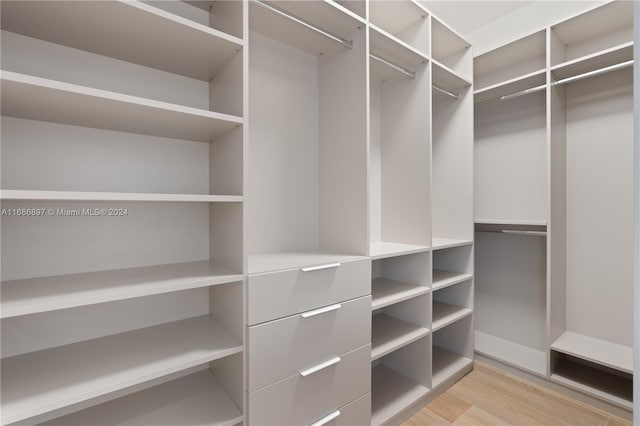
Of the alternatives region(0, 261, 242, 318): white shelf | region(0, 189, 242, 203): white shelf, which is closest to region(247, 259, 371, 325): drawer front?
region(0, 261, 242, 318): white shelf

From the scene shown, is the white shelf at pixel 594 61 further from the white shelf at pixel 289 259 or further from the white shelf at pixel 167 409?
the white shelf at pixel 167 409

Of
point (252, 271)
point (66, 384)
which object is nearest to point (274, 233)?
point (252, 271)

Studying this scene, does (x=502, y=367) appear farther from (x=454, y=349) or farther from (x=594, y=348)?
(x=594, y=348)

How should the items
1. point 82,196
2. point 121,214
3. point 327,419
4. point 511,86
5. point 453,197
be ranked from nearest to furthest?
point 82,196
point 121,214
point 327,419
point 511,86
point 453,197

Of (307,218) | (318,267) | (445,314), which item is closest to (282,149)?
(307,218)

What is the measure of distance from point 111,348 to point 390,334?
4.63 ft

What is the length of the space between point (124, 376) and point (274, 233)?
927mm

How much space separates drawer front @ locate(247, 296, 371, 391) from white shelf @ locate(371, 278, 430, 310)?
133 millimetres

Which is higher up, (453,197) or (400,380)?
(453,197)

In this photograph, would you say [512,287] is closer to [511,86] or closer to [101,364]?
[511,86]

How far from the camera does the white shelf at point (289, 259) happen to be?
1.26 metres

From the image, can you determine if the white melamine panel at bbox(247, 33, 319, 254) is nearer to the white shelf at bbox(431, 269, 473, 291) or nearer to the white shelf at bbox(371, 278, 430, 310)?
the white shelf at bbox(371, 278, 430, 310)

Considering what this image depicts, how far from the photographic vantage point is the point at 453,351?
Result: 2.31 meters

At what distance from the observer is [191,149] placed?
1392mm
